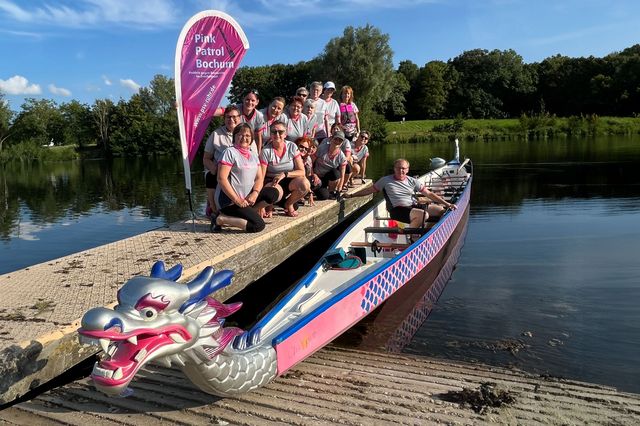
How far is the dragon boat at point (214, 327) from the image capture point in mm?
2902

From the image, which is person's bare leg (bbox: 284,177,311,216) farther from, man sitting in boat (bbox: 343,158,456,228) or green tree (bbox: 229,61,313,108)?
green tree (bbox: 229,61,313,108)

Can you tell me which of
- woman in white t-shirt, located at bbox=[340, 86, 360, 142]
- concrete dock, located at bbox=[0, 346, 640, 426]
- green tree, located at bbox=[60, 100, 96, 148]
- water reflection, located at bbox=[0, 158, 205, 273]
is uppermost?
green tree, located at bbox=[60, 100, 96, 148]

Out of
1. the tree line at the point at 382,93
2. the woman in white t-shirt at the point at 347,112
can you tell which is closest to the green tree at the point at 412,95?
the tree line at the point at 382,93

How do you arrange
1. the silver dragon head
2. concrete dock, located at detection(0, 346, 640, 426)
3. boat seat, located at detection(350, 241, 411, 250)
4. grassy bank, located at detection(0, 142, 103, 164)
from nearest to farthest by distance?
the silver dragon head, concrete dock, located at detection(0, 346, 640, 426), boat seat, located at detection(350, 241, 411, 250), grassy bank, located at detection(0, 142, 103, 164)

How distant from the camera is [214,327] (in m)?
3.37

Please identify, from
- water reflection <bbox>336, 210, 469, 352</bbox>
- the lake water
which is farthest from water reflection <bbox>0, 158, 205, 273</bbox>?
water reflection <bbox>336, 210, 469, 352</bbox>

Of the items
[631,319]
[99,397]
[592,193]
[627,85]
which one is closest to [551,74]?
[627,85]

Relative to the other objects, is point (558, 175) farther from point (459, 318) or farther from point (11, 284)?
point (11, 284)

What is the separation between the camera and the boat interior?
14.6ft

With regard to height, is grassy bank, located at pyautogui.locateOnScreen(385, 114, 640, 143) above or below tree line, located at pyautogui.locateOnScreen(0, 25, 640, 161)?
below

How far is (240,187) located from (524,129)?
52.2 metres

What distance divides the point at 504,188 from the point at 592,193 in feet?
9.36

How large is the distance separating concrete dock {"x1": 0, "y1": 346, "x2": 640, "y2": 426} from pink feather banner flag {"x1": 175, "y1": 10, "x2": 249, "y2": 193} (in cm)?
391

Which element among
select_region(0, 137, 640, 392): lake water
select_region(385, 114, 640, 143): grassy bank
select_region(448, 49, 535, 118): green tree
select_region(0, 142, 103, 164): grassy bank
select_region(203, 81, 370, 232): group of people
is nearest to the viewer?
select_region(0, 137, 640, 392): lake water
